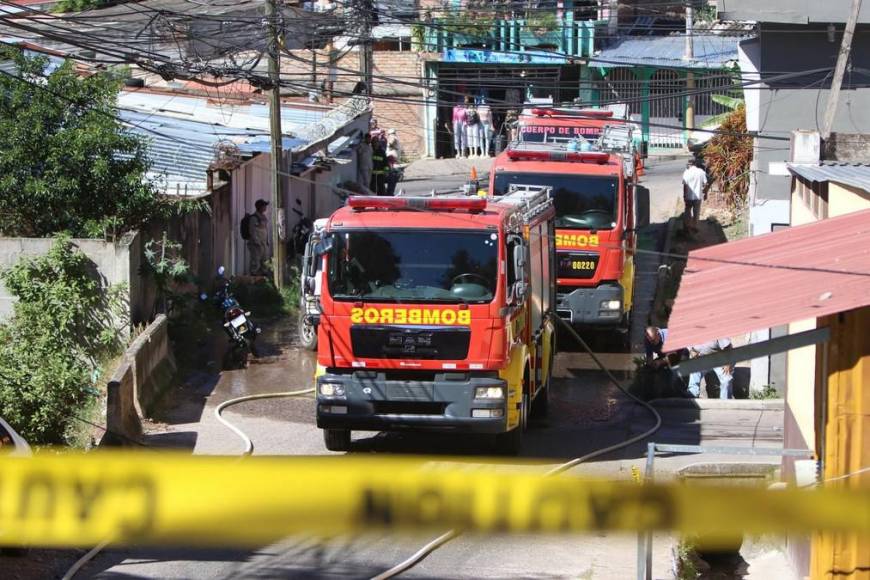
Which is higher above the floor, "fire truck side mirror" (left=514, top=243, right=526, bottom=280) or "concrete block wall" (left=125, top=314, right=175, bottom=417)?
"fire truck side mirror" (left=514, top=243, right=526, bottom=280)

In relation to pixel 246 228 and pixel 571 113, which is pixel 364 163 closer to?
pixel 246 228

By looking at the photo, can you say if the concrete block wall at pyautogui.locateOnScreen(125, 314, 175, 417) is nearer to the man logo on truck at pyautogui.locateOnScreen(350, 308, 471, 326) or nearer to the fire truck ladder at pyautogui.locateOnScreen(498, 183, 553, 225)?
the man logo on truck at pyautogui.locateOnScreen(350, 308, 471, 326)

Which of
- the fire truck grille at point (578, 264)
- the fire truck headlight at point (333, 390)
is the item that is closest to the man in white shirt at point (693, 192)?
the fire truck grille at point (578, 264)

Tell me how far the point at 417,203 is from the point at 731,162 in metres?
15.3

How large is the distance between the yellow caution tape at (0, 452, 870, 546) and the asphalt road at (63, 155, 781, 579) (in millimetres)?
139

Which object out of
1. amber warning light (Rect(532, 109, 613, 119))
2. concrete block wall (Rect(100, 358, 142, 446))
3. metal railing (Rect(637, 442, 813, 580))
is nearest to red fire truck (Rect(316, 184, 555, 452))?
concrete block wall (Rect(100, 358, 142, 446))

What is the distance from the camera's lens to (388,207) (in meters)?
12.0

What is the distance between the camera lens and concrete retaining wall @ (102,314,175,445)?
12.0 meters

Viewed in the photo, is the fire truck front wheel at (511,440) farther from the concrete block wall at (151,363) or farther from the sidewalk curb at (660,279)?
the sidewalk curb at (660,279)

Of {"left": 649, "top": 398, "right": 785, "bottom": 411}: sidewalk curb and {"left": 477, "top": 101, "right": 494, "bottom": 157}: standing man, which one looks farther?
{"left": 477, "top": 101, "right": 494, "bottom": 157}: standing man

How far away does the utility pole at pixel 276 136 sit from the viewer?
17781mm

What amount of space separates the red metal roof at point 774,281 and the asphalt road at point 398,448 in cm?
126

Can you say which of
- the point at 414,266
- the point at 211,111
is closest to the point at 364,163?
the point at 211,111

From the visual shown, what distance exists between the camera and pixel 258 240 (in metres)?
21.4
